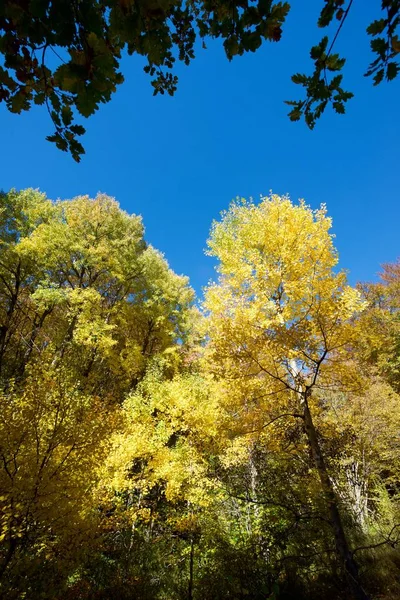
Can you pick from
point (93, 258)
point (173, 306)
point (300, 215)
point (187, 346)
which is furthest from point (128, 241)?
point (300, 215)

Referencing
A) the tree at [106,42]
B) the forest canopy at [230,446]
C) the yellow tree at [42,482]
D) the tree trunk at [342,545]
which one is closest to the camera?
the tree at [106,42]

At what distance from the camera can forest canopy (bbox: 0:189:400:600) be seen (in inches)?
167

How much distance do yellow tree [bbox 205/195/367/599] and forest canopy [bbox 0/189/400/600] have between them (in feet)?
0.12

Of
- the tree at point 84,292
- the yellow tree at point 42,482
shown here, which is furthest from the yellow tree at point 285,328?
the tree at point 84,292

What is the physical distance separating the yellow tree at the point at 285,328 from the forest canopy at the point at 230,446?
4cm

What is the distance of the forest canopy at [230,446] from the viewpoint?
4.25 meters

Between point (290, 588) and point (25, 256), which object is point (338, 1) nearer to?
point (290, 588)

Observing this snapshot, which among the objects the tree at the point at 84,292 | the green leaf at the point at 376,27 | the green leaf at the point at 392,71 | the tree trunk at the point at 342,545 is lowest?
the tree trunk at the point at 342,545

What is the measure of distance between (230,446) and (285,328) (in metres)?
5.82

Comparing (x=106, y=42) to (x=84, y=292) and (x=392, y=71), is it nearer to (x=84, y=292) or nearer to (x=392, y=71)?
(x=392, y=71)

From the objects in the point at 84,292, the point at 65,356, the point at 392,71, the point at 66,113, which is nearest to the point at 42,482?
the point at 66,113

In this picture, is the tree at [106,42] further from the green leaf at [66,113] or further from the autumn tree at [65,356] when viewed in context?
the autumn tree at [65,356]

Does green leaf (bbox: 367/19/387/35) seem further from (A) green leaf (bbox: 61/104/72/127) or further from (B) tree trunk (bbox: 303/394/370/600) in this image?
(B) tree trunk (bbox: 303/394/370/600)

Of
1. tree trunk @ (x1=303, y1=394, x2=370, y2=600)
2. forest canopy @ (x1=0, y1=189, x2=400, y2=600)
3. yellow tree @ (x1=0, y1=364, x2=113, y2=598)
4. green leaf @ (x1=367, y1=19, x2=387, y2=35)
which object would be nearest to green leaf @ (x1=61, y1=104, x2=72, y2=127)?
green leaf @ (x1=367, y1=19, x2=387, y2=35)
